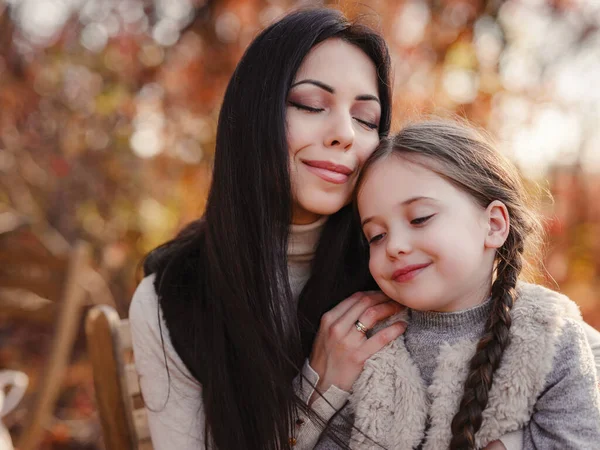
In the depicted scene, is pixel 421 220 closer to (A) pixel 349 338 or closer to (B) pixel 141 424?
(A) pixel 349 338

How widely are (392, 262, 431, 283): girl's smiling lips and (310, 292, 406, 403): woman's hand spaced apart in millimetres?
151

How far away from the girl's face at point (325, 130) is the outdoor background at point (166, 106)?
6.68ft

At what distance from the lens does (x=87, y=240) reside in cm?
420

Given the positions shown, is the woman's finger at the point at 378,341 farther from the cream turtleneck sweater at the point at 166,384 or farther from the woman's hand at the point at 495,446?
the woman's hand at the point at 495,446

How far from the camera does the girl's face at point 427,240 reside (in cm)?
133

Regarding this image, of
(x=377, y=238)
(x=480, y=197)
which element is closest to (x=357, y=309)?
(x=377, y=238)

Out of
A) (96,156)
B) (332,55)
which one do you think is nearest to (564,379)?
(332,55)

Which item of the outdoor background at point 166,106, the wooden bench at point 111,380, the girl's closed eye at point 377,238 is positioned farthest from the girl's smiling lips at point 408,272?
the outdoor background at point 166,106

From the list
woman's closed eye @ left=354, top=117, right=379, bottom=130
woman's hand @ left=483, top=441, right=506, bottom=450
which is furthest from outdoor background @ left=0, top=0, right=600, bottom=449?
woman's hand @ left=483, top=441, right=506, bottom=450

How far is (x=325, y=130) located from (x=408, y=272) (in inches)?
16.7

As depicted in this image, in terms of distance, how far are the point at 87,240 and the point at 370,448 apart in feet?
10.9

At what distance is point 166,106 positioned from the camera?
388 centimetres

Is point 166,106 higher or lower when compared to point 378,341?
higher

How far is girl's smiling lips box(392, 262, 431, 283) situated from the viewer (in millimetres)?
1350
